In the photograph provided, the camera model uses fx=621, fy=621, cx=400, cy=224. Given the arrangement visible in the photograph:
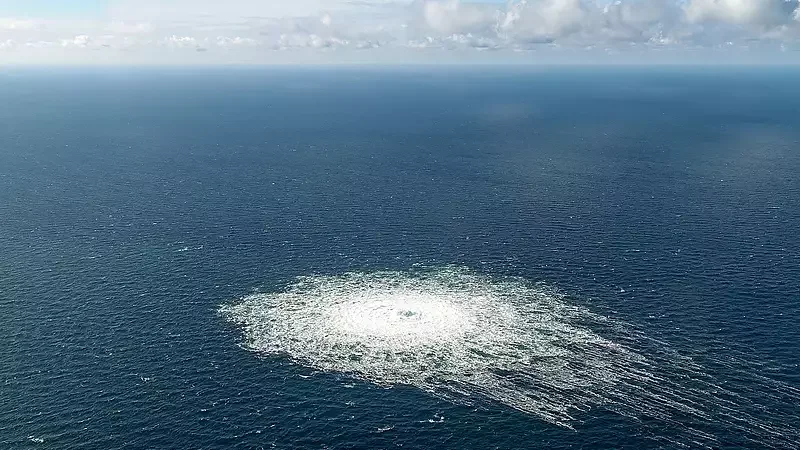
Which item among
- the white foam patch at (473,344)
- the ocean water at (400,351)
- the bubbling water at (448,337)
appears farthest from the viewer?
the bubbling water at (448,337)

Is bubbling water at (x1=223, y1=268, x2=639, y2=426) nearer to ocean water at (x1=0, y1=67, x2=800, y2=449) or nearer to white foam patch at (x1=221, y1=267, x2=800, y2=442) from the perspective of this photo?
white foam patch at (x1=221, y1=267, x2=800, y2=442)

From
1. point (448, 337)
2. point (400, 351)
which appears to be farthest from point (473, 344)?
point (400, 351)

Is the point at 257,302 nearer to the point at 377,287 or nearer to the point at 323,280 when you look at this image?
the point at 323,280

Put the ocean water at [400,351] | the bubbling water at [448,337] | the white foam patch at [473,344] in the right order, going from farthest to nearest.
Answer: the bubbling water at [448,337]
the white foam patch at [473,344]
the ocean water at [400,351]

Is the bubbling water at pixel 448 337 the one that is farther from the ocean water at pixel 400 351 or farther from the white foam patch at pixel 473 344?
the ocean water at pixel 400 351

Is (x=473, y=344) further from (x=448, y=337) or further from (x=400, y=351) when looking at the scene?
(x=400, y=351)

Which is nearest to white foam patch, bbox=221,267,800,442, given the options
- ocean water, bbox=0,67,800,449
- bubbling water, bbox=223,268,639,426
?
bubbling water, bbox=223,268,639,426

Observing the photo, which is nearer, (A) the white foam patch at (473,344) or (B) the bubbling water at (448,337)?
(A) the white foam patch at (473,344)

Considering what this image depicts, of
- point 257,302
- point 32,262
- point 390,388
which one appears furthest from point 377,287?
point 32,262

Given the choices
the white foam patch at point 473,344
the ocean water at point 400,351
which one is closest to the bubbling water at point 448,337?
the white foam patch at point 473,344
